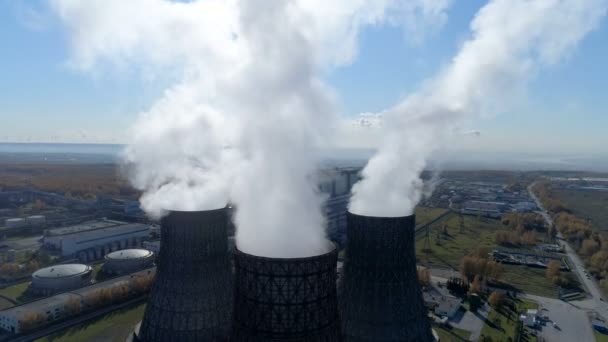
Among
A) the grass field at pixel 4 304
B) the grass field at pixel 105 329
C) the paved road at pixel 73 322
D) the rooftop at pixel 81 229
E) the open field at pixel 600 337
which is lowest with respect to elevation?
the open field at pixel 600 337

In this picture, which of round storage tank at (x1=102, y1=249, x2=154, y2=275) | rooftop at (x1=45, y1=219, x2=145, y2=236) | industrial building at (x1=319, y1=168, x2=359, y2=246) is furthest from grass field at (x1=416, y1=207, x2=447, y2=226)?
rooftop at (x1=45, y1=219, x2=145, y2=236)

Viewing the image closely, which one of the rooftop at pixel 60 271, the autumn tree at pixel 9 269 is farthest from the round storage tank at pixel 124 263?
the autumn tree at pixel 9 269

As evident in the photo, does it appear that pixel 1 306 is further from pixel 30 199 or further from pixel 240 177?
pixel 30 199

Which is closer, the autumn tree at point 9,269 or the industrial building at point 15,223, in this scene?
the autumn tree at point 9,269

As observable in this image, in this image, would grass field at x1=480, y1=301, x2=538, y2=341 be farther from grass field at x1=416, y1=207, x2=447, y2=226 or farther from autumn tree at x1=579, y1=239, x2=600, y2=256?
grass field at x1=416, y1=207, x2=447, y2=226

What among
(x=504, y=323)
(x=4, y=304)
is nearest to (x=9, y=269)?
(x=4, y=304)

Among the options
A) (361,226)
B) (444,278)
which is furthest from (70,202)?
(361,226)

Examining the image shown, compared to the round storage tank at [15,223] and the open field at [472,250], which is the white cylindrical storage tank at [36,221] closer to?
the round storage tank at [15,223]
